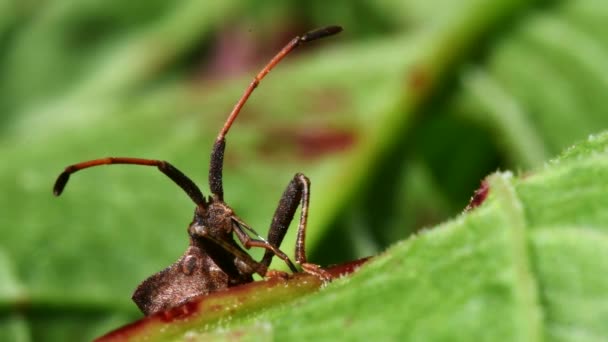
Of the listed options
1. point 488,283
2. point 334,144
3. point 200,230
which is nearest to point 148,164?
point 200,230

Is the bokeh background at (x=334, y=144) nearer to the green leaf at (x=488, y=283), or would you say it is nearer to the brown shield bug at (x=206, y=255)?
the brown shield bug at (x=206, y=255)

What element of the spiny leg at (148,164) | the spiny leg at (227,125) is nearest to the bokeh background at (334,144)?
the spiny leg at (227,125)

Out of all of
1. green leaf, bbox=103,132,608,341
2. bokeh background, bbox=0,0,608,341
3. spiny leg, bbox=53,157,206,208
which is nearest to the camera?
green leaf, bbox=103,132,608,341

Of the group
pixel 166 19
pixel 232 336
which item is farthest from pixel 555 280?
pixel 166 19

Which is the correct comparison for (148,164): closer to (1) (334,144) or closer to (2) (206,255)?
(2) (206,255)

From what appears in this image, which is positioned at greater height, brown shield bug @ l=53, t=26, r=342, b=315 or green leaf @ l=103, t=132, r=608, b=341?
brown shield bug @ l=53, t=26, r=342, b=315

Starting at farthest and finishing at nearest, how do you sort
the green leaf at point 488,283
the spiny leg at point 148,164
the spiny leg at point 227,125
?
the spiny leg at point 227,125 → the spiny leg at point 148,164 → the green leaf at point 488,283

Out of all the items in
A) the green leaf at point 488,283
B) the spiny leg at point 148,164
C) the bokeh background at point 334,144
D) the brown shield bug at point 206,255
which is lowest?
the green leaf at point 488,283

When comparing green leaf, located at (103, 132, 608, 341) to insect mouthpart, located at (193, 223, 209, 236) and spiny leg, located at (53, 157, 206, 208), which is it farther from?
spiny leg, located at (53, 157, 206, 208)

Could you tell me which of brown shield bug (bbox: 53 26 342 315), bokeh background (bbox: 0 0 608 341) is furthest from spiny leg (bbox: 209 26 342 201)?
bokeh background (bbox: 0 0 608 341)
